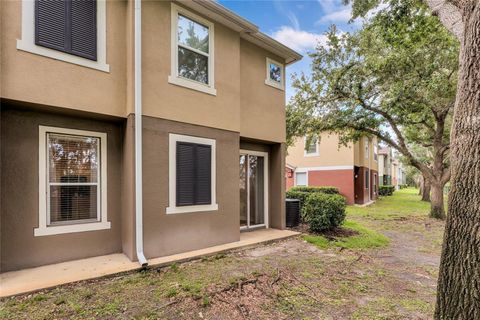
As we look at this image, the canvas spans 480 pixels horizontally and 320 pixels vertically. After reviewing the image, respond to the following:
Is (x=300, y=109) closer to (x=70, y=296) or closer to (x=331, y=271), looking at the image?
(x=331, y=271)

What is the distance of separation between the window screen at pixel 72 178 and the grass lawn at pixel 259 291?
59.3 inches

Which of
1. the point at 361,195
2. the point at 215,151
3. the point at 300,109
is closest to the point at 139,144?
the point at 215,151

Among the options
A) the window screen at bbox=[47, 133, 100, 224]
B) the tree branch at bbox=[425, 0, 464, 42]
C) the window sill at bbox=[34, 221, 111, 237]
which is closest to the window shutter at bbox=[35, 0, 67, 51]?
the window screen at bbox=[47, 133, 100, 224]

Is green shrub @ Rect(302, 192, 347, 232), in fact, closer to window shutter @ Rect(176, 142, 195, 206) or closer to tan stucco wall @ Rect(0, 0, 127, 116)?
window shutter @ Rect(176, 142, 195, 206)

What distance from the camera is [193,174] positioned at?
19.2 feet

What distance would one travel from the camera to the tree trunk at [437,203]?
13.0 meters

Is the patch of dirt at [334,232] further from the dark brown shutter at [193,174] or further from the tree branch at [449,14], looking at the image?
the tree branch at [449,14]

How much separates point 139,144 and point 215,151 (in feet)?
6.25

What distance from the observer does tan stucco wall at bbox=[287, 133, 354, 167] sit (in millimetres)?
17859

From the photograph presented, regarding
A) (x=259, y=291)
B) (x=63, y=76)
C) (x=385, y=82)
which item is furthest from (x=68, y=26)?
(x=385, y=82)

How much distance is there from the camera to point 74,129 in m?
5.03

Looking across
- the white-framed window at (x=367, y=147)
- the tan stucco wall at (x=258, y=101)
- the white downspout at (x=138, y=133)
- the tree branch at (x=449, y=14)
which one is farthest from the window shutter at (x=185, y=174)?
the white-framed window at (x=367, y=147)

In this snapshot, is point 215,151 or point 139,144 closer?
point 139,144

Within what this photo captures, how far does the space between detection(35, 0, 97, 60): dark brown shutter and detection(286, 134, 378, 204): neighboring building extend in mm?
14187
